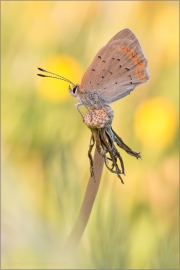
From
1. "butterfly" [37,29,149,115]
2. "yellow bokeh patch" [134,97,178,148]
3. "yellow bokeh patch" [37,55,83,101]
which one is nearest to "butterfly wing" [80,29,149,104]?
"butterfly" [37,29,149,115]

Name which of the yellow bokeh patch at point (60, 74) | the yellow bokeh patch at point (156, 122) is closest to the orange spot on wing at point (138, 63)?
the yellow bokeh patch at point (156, 122)

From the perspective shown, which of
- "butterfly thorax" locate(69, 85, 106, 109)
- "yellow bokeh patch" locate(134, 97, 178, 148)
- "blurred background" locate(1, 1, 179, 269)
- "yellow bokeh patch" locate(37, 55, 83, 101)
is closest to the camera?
"blurred background" locate(1, 1, 179, 269)

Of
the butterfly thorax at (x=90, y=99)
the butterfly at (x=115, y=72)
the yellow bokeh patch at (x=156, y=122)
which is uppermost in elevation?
the butterfly at (x=115, y=72)

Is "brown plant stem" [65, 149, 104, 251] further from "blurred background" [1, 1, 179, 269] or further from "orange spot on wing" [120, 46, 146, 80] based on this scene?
"orange spot on wing" [120, 46, 146, 80]

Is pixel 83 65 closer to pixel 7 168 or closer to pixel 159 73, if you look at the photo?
pixel 159 73

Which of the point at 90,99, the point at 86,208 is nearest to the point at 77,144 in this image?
the point at 90,99

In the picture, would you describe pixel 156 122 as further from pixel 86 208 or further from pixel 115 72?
pixel 86 208

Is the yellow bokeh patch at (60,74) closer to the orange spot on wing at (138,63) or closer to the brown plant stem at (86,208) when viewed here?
the orange spot on wing at (138,63)
